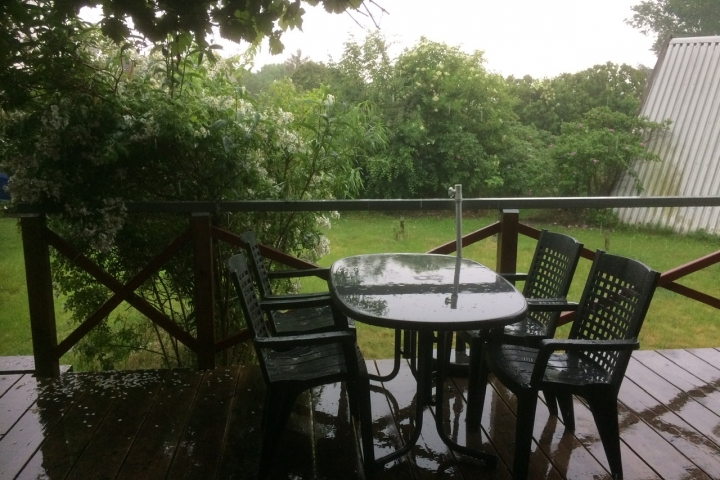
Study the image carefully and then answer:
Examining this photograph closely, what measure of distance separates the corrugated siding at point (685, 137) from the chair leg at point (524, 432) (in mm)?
4453

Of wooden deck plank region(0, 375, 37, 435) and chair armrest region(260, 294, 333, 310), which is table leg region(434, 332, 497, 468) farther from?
wooden deck plank region(0, 375, 37, 435)

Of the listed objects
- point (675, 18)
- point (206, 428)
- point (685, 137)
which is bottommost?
point (206, 428)

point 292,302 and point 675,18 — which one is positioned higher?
point 675,18

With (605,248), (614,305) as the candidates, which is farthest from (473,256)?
(614,305)

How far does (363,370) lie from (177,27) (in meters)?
1.34

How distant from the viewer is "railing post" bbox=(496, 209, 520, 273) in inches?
114

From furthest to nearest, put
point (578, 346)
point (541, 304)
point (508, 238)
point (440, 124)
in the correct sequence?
point (440, 124) < point (508, 238) < point (541, 304) < point (578, 346)

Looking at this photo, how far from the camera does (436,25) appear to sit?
6457mm

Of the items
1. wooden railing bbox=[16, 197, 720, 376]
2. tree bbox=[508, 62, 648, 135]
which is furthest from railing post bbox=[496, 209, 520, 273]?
tree bbox=[508, 62, 648, 135]

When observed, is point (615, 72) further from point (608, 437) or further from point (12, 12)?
point (12, 12)

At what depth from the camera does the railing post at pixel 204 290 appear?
8.91 feet

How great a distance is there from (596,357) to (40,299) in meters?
2.49

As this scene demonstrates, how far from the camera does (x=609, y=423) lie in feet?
6.16

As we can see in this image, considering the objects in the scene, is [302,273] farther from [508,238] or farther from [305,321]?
[508,238]
